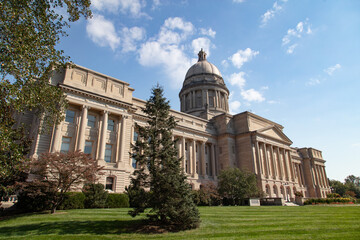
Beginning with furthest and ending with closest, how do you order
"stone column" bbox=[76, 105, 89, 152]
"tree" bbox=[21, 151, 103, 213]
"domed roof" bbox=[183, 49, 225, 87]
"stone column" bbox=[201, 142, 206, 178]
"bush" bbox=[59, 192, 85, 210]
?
"domed roof" bbox=[183, 49, 225, 87] → "stone column" bbox=[201, 142, 206, 178] → "stone column" bbox=[76, 105, 89, 152] → "bush" bbox=[59, 192, 85, 210] → "tree" bbox=[21, 151, 103, 213]

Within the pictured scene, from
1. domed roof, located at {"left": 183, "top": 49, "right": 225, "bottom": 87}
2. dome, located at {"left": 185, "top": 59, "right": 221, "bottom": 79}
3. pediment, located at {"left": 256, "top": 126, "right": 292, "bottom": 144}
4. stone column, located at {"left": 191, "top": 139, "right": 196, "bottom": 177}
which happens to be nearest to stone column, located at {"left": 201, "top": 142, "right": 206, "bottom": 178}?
stone column, located at {"left": 191, "top": 139, "right": 196, "bottom": 177}

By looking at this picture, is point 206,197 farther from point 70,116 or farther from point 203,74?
point 203,74

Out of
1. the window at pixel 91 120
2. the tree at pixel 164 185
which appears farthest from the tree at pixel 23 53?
the window at pixel 91 120

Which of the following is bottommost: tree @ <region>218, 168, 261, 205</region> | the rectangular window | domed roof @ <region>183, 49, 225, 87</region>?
tree @ <region>218, 168, 261, 205</region>

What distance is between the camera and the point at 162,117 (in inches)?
586

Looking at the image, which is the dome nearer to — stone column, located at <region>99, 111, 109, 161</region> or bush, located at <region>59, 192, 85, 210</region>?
stone column, located at <region>99, 111, 109, 161</region>

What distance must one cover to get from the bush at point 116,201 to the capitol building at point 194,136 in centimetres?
434

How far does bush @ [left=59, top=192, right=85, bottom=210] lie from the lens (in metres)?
20.4

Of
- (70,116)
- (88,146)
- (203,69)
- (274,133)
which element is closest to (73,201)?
(88,146)

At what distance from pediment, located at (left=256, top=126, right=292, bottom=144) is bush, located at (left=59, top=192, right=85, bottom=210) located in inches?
1474

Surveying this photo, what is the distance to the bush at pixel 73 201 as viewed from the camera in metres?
20.4

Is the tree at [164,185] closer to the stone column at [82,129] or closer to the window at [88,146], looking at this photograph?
the stone column at [82,129]

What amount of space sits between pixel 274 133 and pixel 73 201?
45.6 meters

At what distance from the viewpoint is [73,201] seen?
68.9ft
